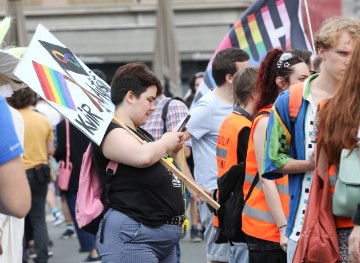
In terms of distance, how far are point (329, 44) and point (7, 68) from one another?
156cm

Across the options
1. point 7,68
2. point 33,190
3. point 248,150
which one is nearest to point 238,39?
point 33,190

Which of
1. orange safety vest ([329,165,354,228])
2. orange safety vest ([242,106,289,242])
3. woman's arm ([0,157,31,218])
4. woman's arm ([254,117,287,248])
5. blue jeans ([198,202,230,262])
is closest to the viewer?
woman's arm ([0,157,31,218])

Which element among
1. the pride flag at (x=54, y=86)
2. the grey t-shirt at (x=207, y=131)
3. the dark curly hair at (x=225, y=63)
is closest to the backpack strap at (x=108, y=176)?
the pride flag at (x=54, y=86)

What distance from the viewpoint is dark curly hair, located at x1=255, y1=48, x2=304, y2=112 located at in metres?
5.96

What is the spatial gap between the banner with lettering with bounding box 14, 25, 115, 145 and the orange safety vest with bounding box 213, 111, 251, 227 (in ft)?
3.74

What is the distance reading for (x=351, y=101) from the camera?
4.09 metres

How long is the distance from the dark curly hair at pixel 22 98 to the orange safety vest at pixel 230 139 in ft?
12.8

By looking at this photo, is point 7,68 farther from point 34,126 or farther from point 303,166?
point 34,126

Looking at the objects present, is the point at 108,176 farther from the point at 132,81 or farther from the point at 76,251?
the point at 76,251

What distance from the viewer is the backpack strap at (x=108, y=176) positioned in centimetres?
542

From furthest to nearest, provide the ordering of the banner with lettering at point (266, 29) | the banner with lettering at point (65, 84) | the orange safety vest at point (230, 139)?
the banner with lettering at point (266, 29), the orange safety vest at point (230, 139), the banner with lettering at point (65, 84)

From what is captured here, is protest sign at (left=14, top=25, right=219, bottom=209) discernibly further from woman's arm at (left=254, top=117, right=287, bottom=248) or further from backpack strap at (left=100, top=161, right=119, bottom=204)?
woman's arm at (left=254, top=117, right=287, bottom=248)

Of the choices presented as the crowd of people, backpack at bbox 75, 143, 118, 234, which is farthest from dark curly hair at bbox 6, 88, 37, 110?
backpack at bbox 75, 143, 118, 234

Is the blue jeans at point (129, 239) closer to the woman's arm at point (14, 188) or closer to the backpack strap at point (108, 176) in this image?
the backpack strap at point (108, 176)
